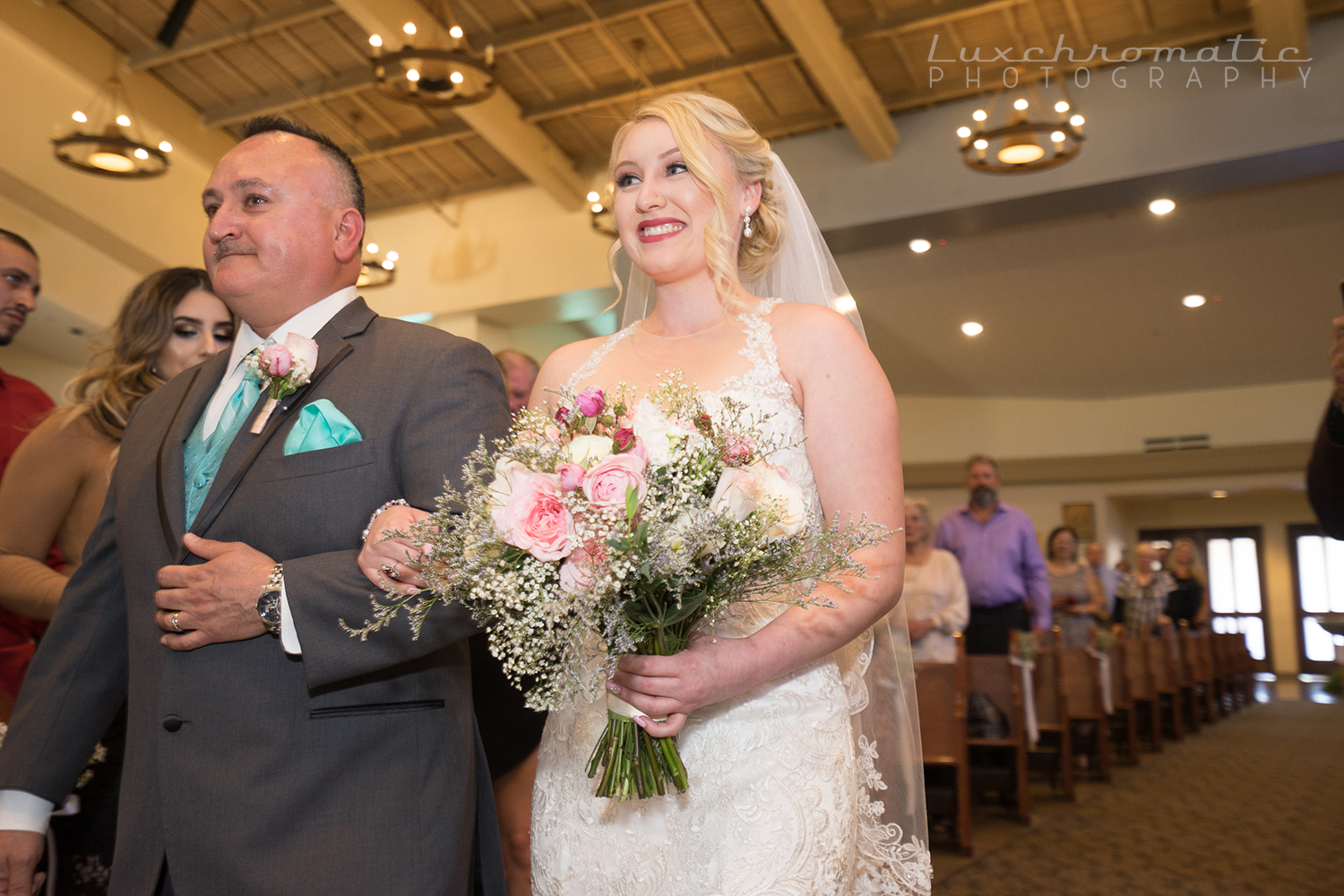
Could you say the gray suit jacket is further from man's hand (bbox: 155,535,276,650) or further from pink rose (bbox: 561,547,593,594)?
pink rose (bbox: 561,547,593,594)

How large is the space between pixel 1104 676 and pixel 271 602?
26.1 ft

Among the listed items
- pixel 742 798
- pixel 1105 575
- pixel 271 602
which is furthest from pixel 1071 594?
pixel 271 602

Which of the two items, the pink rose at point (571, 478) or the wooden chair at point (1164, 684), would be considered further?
the wooden chair at point (1164, 684)

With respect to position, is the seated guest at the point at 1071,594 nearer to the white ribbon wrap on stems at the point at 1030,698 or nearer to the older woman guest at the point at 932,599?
the white ribbon wrap on stems at the point at 1030,698

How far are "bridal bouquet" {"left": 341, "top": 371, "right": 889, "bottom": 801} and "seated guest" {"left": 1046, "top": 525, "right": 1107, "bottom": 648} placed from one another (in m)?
8.36

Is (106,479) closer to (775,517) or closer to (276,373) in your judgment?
(276,373)

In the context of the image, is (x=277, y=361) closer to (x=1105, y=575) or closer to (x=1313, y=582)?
(x=1105, y=575)

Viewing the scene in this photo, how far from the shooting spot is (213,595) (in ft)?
5.52

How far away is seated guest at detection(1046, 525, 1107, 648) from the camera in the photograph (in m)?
9.27

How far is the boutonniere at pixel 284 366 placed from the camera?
1.79 m

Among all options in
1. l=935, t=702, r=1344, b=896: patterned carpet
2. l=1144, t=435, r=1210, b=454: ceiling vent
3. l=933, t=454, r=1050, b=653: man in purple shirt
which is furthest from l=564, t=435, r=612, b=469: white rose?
l=1144, t=435, r=1210, b=454: ceiling vent

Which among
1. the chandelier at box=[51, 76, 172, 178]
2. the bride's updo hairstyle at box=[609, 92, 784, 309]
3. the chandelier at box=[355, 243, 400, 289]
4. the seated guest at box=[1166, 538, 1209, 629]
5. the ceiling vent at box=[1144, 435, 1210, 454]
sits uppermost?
the chandelier at box=[51, 76, 172, 178]

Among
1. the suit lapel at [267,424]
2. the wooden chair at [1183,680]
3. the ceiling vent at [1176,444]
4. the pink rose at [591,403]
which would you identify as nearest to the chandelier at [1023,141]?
the wooden chair at [1183,680]

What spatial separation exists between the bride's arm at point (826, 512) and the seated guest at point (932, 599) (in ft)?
16.0
